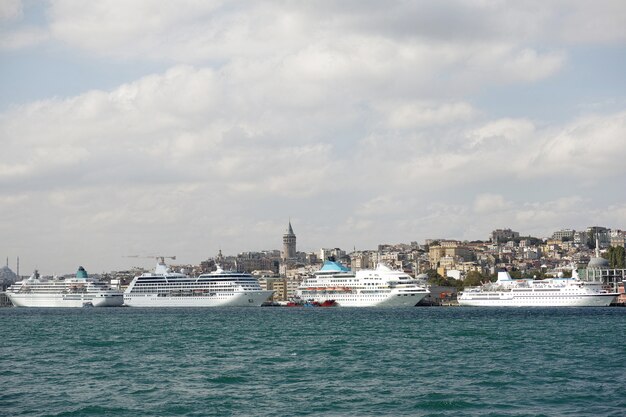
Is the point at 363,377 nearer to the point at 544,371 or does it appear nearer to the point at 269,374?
the point at 269,374

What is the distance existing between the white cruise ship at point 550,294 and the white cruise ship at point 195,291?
35384mm

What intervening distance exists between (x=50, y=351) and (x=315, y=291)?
102383mm

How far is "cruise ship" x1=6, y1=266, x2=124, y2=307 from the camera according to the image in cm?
15200

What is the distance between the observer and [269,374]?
33469mm

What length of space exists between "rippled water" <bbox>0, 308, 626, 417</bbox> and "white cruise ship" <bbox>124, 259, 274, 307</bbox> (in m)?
88.0

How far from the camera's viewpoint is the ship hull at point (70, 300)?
151750 millimetres

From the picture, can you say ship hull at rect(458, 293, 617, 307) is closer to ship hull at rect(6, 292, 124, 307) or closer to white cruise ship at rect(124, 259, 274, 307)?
white cruise ship at rect(124, 259, 274, 307)

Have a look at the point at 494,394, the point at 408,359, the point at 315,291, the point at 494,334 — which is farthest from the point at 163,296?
the point at 494,394

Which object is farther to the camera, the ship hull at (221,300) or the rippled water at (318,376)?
the ship hull at (221,300)

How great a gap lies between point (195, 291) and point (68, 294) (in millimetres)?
24459

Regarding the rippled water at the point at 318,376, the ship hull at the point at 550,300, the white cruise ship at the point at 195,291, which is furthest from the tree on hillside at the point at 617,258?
the rippled water at the point at 318,376

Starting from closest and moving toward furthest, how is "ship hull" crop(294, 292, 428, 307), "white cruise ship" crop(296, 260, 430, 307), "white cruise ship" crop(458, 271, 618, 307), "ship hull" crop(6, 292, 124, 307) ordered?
"white cruise ship" crop(458, 271, 618, 307) < "ship hull" crop(294, 292, 428, 307) < "white cruise ship" crop(296, 260, 430, 307) < "ship hull" crop(6, 292, 124, 307)

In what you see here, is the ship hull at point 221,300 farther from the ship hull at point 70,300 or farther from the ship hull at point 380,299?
the ship hull at point 70,300

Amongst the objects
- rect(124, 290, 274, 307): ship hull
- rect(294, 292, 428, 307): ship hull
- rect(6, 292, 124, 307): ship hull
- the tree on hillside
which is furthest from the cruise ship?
the tree on hillside
